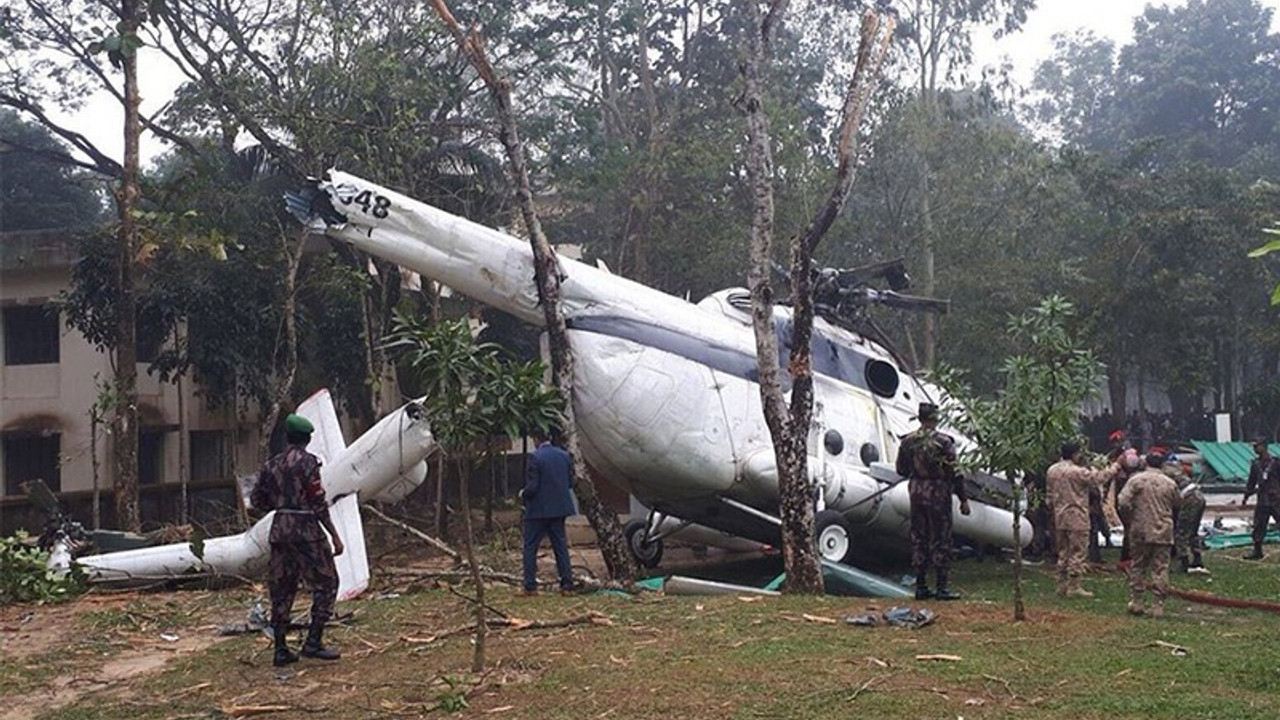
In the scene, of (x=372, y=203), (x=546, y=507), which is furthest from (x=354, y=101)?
(x=546, y=507)

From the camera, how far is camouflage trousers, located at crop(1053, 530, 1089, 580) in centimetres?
1298

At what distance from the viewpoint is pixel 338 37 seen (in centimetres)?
2033

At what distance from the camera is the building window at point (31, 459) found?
81.7 ft

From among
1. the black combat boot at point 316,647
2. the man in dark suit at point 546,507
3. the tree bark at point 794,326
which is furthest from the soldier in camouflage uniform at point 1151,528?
the black combat boot at point 316,647

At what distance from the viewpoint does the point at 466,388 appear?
358 inches

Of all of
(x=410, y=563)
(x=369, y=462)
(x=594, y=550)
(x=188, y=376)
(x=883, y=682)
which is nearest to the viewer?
(x=883, y=682)

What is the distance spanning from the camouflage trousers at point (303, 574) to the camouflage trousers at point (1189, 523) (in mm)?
10088

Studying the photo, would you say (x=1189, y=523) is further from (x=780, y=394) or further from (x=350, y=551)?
(x=350, y=551)

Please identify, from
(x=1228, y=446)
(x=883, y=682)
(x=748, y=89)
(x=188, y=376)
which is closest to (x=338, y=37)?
(x=188, y=376)

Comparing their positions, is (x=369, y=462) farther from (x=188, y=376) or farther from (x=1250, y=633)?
(x=188, y=376)

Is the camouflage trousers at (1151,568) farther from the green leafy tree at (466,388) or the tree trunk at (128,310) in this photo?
the tree trunk at (128,310)

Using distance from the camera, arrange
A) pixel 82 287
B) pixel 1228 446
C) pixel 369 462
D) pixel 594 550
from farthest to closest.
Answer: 1. pixel 1228 446
2. pixel 82 287
3. pixel 594 550
4. pixel 369 462

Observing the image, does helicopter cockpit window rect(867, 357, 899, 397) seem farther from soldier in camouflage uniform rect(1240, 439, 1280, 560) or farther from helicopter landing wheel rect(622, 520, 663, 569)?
soldier in camouflage uniform rect(1240, 439, 1280, 560)

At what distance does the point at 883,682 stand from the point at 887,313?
85.5 ft
